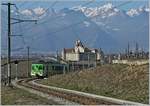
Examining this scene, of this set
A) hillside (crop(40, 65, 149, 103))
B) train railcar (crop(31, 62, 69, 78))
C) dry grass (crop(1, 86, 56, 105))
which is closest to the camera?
dry grass (crop(1, 86, 56, 105))

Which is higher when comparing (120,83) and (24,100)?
(120,83)

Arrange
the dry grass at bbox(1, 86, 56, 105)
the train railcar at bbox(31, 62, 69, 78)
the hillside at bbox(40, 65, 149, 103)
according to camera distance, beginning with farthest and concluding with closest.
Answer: the train railcar at bbox(31, 62, 69, 78), the hillside at bbox(40, 65, 149, 103), the dry grass at bbox(1, 86, 56, 105)

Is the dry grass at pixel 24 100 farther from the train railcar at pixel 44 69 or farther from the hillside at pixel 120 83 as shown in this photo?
the train railcar at pixel 44 69

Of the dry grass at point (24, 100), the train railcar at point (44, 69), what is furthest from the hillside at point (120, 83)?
the train railcar at point (44, 69)

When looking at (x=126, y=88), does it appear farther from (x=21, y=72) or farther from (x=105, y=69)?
(x=21, y=72)

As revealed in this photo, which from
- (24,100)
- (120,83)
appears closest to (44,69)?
(120,83)

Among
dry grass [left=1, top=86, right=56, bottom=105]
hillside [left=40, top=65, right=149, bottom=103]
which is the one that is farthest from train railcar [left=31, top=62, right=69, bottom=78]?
dry grass [left=1, top=86, right=56, bottom=105]

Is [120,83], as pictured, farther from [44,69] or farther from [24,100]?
[44,69]

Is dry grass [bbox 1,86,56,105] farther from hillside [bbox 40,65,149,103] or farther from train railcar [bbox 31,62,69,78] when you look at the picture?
train railcar [bbox 31,62,69,78]

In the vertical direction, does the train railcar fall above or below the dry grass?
above

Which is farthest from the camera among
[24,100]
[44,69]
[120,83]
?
[44,69]

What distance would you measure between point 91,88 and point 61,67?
5877 centimetres

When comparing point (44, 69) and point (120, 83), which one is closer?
point (120, 83)

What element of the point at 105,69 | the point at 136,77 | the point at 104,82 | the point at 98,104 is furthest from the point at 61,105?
the point at 105,69
